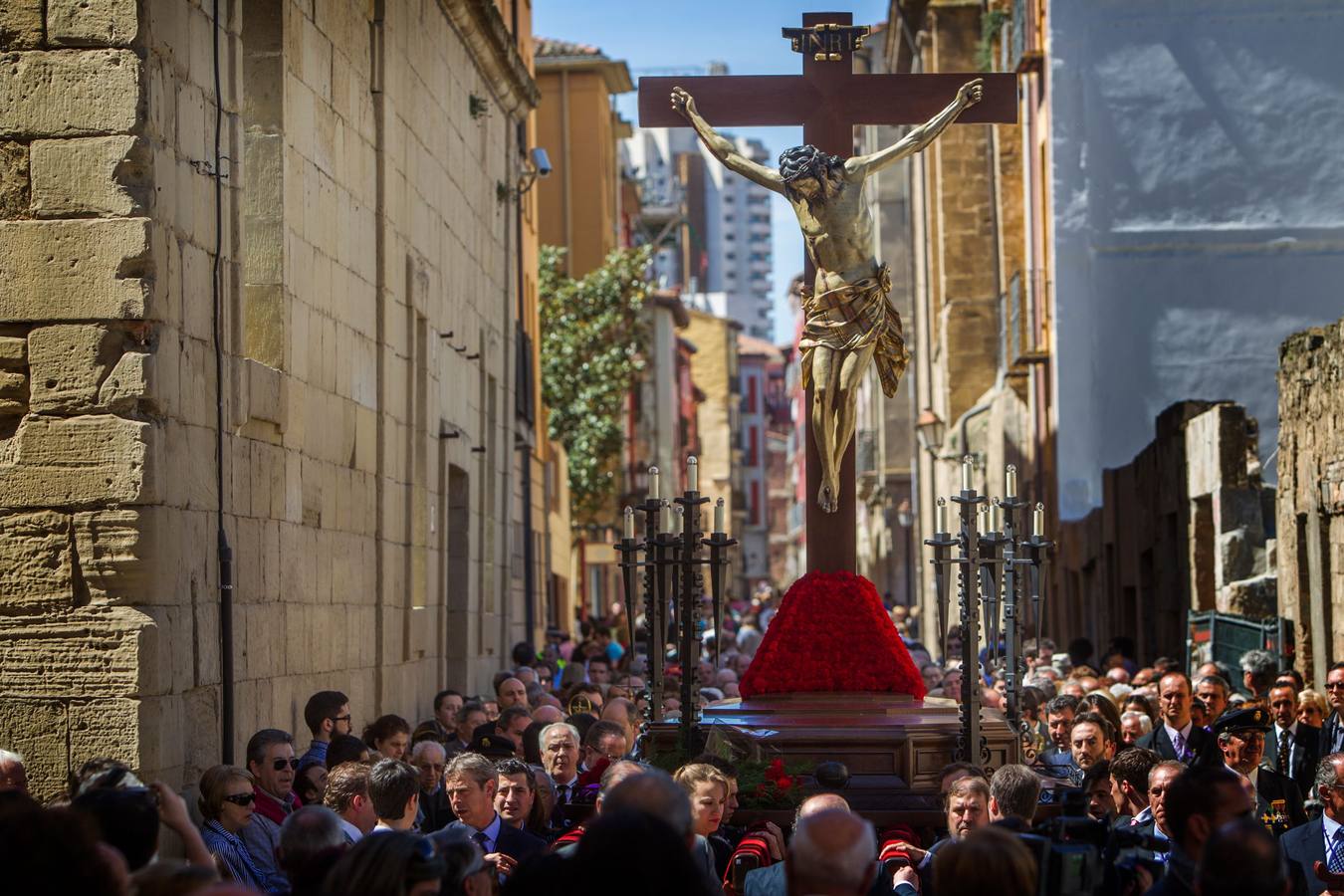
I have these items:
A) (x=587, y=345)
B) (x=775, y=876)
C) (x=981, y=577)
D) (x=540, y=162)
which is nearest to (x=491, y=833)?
(x=775, y=876)

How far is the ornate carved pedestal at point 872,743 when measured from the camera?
8578 millimetres

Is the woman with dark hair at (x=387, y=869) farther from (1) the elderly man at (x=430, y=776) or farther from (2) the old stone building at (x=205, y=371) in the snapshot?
(2) the old stone building at (x=205, y=371)

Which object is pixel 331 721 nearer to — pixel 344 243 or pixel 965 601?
pixel 965 601

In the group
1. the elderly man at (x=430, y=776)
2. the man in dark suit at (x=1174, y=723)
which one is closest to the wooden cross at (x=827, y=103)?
the man in dark suit at (x=1174, y=723)

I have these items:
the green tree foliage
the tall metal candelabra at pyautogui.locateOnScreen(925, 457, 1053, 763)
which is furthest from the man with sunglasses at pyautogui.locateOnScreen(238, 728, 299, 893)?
the green tree foliage

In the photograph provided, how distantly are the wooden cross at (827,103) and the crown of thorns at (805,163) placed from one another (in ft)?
1.81

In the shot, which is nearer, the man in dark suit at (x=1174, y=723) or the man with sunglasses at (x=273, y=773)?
the man with sunglasses at (x=273, y=773)

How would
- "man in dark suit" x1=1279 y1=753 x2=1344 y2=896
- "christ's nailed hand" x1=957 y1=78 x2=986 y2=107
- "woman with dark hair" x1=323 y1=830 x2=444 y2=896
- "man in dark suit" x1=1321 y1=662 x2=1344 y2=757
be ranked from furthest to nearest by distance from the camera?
"christ's nailed hand" x1=957 y1=78 x2=986 y2=107, "man in dark suit" x1=1321 y1=662 x2=1344 y2=757, "man in dark suit" x1=1279 y1=753 x2=1344 y2=896, "woman with dark hair" x1=323 y1=830 x2=444 y2=896

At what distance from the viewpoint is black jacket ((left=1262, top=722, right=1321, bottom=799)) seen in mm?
10039

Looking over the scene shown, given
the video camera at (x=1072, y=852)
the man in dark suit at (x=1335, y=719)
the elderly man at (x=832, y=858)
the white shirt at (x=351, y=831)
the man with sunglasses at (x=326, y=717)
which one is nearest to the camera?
the elderly man at (x=832, y=858)

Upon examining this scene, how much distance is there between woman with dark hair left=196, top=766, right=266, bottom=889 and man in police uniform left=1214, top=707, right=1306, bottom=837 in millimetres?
3623

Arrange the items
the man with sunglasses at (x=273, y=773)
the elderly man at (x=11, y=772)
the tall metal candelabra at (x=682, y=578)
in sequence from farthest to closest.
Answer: the tall metal candelabra at (x=682, y=578), the man with sunglasses at (x=273, y=773), the elderly man at (x=11, y=772)

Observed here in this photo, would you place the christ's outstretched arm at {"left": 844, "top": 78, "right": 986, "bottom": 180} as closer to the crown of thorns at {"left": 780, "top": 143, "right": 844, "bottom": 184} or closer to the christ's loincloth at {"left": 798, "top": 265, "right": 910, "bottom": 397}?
the crown of thorns at {"left": 780, "top": 143, "right": 844, "bottom": 184}

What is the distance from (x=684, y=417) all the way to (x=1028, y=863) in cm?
6447
